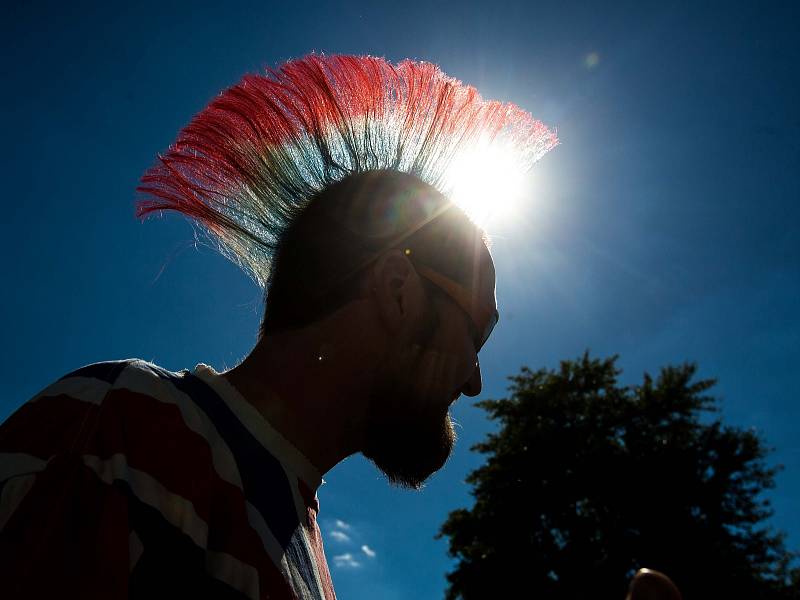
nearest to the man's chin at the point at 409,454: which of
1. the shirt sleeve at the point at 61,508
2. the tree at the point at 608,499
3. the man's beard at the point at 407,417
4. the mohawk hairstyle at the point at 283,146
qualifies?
the man's beard at the point at 407,417

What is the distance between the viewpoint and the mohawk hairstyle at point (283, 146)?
79.9 inches

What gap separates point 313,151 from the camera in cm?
211

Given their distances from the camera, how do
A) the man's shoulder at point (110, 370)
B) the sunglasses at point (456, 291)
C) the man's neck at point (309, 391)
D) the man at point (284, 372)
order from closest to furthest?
the man at point (284, 372)
the man's shoulder at point (110, 370)
the man's neck at point (309, 391)
the sunglasses at point (456, 291)

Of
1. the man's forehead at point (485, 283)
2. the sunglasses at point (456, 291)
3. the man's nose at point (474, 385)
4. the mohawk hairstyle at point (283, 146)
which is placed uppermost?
the mohawk hairstyle at point (283, 146)

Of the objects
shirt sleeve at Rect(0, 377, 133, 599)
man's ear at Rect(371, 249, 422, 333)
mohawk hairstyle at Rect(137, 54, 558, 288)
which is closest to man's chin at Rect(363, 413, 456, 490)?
man's ear at Rect(371, 249, 422, 333)

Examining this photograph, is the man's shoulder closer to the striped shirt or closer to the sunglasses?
the striped shirt

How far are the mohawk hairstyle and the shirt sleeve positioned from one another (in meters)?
1.16

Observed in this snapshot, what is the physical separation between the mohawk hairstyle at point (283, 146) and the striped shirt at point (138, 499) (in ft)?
3.30

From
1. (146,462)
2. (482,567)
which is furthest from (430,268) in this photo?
(482,567)

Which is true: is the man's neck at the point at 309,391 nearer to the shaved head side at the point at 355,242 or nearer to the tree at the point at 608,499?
the shaved head side at the point at 355,242

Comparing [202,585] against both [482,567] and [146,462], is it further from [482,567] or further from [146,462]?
[482,567]

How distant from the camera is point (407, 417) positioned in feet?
5.58

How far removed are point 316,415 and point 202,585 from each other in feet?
2.08

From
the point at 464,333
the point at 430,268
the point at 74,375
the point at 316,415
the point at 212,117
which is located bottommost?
the point at 74,375
